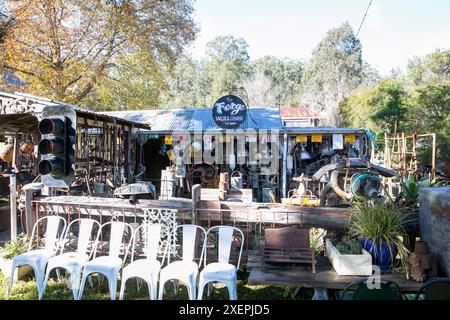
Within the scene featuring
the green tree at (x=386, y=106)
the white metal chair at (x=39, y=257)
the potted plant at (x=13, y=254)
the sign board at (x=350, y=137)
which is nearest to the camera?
the white metal chair at (x=39, y=257)

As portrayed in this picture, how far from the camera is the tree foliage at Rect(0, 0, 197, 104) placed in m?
11.4

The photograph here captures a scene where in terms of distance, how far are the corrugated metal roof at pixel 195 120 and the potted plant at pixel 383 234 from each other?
23.9 ft

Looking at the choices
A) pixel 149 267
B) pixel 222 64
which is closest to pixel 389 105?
pixel 149 267

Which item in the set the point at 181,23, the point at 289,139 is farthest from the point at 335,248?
the point at 181,23

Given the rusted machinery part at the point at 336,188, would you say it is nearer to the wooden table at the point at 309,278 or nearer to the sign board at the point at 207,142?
the wooden table at the point at 309,278

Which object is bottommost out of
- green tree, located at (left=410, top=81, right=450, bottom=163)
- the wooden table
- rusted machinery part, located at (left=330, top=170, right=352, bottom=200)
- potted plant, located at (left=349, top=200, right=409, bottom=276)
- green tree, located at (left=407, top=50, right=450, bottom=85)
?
the wooden table

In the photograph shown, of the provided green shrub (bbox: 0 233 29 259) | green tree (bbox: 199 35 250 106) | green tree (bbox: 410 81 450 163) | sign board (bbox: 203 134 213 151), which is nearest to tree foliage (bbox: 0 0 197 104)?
sign board (bbox: 203 134 213 151)

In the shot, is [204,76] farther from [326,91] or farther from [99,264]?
[99,264]

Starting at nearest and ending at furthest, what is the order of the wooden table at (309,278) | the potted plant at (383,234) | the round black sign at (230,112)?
the wooden table at (309,278)
the potted plant at (383,234)
the round black sign at (230,112)

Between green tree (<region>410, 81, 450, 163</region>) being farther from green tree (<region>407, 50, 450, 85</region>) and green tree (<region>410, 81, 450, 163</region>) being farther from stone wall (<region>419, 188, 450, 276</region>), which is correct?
stone wall (<region>419, 188, 450, 276</region>)

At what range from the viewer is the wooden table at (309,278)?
291cm

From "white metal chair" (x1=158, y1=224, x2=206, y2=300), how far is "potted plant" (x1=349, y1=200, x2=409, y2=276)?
69.9 inches

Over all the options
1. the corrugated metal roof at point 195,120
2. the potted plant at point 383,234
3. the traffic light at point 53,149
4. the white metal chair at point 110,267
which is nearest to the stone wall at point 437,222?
the potted plant at point 383,234
